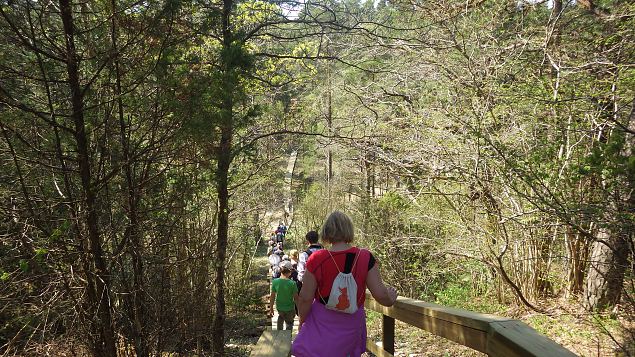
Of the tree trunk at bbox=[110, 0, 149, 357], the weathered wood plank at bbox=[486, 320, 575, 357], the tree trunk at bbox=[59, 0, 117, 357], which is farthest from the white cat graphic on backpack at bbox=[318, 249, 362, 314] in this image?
the tree trunk at bbox=[110, 0, 149, 357]

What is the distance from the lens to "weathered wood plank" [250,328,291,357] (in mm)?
2936

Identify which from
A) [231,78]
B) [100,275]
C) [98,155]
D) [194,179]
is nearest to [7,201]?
[98,155]

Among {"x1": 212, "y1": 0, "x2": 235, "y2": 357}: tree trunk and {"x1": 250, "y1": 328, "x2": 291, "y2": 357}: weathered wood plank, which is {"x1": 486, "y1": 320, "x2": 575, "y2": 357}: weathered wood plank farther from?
{"x1": 212, "y1": 0, "x2": 235, "y2": 357}: tree trunk

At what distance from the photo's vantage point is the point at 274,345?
3115mm

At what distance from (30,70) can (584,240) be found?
7.01m

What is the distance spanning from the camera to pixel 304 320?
2.70 metres

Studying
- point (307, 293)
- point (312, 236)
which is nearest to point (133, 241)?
point (307, 293)

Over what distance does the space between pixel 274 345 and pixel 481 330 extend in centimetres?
159

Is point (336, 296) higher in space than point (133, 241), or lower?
lower

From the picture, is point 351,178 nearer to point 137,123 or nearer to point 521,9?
point 521,9

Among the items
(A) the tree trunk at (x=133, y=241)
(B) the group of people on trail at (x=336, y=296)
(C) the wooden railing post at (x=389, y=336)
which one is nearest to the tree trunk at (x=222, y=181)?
(A) the tree trunk at (x=133, y=241)

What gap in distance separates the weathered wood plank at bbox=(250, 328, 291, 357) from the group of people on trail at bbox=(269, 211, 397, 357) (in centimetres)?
35

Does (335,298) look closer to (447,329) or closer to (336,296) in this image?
(336,296)

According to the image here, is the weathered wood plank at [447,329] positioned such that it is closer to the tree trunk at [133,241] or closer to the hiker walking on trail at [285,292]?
the tree trunk at [133,241]
